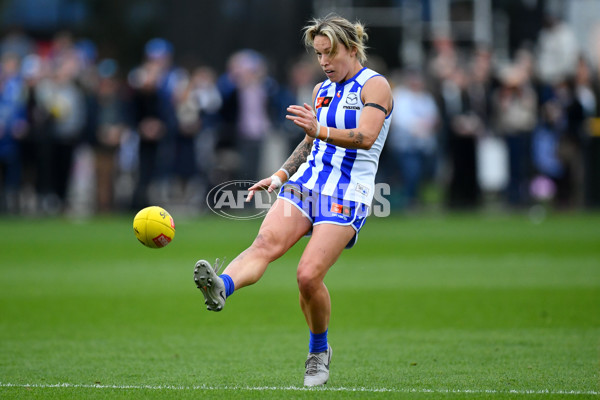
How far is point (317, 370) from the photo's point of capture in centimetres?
675

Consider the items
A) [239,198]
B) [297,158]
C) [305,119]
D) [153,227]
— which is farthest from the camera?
[239,198]

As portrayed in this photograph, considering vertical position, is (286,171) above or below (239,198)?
above

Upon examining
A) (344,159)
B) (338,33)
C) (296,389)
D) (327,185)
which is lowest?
(296,389)

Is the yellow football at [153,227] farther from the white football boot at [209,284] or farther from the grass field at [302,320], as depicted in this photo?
the grass field at [302,320]

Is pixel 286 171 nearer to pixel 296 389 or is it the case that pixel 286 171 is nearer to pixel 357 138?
pixel 357 138

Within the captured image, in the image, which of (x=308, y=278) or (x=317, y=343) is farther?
(x=317, y=343)

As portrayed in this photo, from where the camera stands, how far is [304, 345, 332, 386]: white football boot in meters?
6.68

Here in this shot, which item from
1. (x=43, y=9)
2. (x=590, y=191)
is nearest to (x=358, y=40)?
(x=590, y=191)

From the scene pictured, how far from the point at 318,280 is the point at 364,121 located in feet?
3.79

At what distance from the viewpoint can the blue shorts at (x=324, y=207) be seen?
265 inches

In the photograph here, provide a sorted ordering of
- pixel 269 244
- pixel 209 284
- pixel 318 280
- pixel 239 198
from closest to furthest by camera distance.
Result: pixel 209 284 < pixel 318 280 < pixel 269 244 < pixel 239 198

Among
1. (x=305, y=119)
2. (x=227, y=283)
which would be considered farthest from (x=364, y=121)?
(x=227, y=283)

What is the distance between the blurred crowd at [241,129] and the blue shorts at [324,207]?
1313 cm

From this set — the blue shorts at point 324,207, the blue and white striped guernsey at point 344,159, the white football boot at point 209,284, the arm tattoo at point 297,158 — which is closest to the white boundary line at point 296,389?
the white football boot at point 209,284
